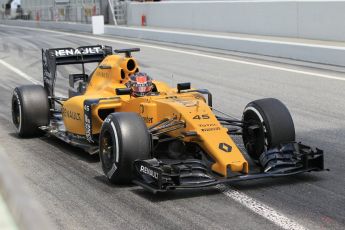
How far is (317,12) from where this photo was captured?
734 inches

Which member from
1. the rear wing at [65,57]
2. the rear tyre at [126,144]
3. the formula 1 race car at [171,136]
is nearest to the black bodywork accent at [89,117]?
the formula 1 race car at [171,136]

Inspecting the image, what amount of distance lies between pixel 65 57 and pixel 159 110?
321 cm

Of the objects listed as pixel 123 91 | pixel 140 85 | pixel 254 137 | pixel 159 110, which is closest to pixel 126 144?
pixel 159 110

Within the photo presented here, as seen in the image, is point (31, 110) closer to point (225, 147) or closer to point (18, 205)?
point (225, 147)

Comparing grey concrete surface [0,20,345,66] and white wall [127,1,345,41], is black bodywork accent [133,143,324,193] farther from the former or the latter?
white wall [127,1,345,41]

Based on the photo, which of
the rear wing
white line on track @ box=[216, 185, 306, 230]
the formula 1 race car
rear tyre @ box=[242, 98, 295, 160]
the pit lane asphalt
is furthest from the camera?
the rear wing

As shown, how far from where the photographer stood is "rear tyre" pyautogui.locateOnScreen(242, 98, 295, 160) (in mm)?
6328

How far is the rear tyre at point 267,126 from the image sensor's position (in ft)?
20.8

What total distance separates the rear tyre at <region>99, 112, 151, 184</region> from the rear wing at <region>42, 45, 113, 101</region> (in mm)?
3432

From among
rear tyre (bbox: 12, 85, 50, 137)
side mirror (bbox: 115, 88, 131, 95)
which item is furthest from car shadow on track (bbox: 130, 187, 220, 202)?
rear tyre (bbox: 12, 85, 50, 137)

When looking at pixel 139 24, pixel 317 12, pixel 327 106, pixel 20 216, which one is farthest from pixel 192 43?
pixel 20 216

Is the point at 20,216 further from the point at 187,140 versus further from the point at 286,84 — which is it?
the point at 286,84

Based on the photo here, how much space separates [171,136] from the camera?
20.7 feet

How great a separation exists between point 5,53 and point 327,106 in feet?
54.7
